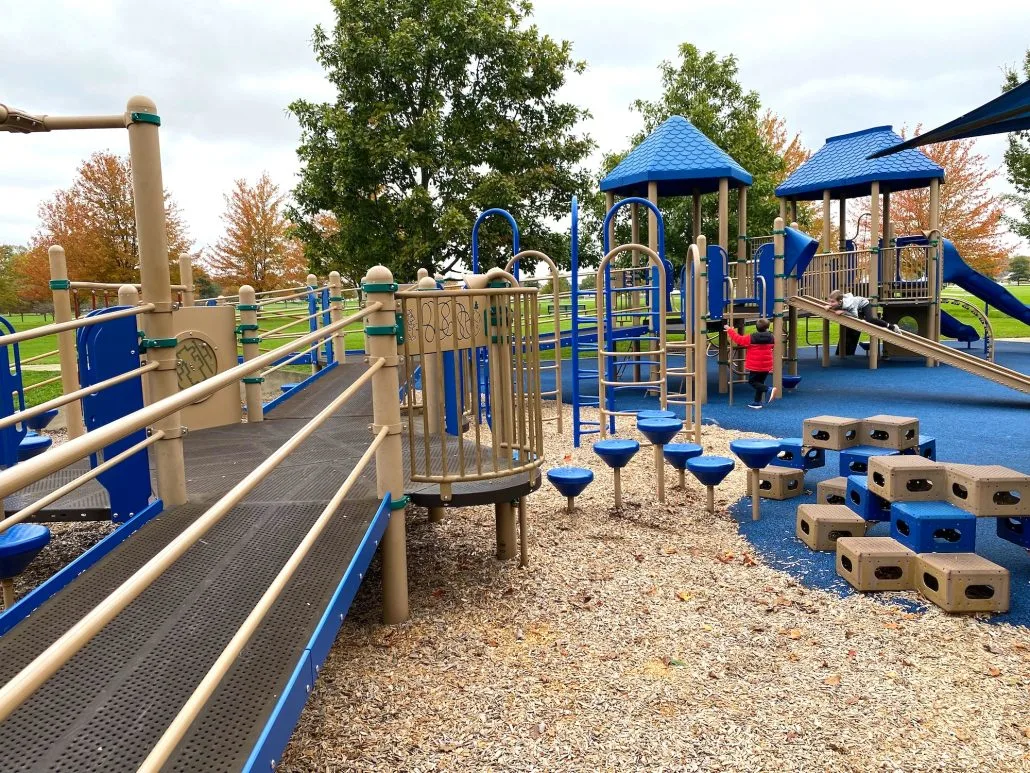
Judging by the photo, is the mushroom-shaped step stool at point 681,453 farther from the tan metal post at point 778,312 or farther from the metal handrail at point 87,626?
the tan metal post at point 778,312

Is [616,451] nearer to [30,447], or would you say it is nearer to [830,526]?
[830,526]

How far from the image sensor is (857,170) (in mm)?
16953

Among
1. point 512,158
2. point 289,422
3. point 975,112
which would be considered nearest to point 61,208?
point 512,158

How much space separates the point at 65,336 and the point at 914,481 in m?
7.82

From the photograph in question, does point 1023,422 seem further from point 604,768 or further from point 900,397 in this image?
point 604,768

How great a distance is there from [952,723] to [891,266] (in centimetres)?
1591

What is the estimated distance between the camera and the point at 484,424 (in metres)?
10.2

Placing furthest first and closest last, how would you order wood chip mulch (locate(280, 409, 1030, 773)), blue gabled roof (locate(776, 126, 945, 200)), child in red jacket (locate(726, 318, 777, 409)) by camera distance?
blue gabled roof (locate(776, 126, 945, 200)) → child in red jacket (locate(726, 318, 777, 409)) → wood chip mulch (locate(280, 409, 1030, 773))

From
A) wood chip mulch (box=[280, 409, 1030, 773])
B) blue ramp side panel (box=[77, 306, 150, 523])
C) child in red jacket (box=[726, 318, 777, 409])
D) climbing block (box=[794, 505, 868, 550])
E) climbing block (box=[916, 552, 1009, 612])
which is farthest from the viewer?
child in red jacket (box=[726, 318, 777, 409])

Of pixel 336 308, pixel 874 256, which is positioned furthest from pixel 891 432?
pixel 874 256

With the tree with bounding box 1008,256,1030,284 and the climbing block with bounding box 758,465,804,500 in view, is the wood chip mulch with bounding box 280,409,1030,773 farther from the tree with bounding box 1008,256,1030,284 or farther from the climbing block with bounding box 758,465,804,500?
the tree with bounding box 1008,256,1030,284

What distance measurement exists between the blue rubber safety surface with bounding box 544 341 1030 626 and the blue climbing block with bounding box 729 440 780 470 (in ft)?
1.68

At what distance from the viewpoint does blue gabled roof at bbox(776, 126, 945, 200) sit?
16672mm

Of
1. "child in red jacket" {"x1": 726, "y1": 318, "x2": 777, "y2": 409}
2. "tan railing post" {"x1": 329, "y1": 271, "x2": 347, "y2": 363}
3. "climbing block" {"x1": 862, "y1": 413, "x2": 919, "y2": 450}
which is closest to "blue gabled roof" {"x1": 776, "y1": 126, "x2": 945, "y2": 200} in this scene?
"child in red jacket" {"x1": 726, "y1": 318, "x2": 777, "y2": 409}
